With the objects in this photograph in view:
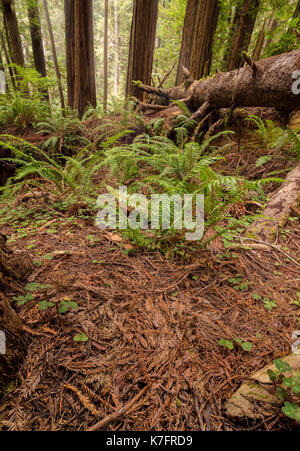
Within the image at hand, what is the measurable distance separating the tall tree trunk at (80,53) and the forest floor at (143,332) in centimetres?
482

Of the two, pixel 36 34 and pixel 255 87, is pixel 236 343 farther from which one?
pixel 36 34

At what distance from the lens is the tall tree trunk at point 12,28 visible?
267 inches

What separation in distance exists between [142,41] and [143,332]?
6350 millimetres

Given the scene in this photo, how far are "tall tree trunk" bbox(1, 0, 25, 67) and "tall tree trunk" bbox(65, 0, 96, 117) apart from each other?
11.5 ft

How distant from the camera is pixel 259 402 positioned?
0.88m

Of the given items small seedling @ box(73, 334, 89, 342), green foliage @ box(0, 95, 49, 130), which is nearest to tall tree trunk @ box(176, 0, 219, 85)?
green foliage @ box(0, 95, 49, 130)

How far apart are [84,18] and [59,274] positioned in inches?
234

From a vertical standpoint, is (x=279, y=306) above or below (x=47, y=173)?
below

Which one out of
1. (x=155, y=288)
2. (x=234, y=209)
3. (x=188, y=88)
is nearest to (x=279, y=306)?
(x=155, y=288)

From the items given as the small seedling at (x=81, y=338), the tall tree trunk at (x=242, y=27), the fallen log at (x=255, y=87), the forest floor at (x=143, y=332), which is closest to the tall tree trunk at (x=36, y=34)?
the tall tree trunk at (x=242, y=27)

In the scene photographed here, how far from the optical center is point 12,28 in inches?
271

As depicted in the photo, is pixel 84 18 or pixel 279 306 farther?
pixel 84 18

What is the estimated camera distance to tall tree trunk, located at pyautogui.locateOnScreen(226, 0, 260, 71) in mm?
4973
